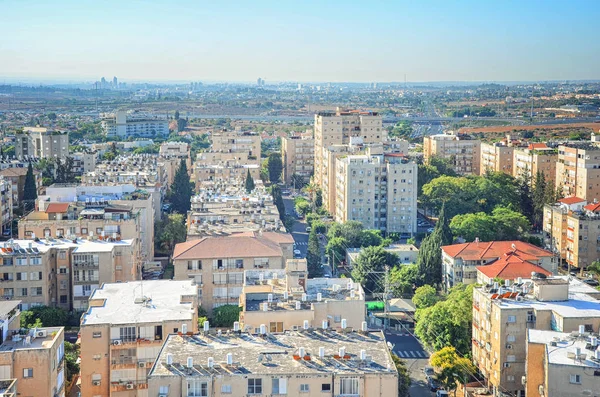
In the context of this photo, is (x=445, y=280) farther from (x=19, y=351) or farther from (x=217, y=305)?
(x=19, y=351)

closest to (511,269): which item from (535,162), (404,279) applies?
(404,279)

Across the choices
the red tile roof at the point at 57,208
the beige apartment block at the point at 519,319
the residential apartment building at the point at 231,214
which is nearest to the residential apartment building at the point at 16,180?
the residential apartment building at the point at 231,214

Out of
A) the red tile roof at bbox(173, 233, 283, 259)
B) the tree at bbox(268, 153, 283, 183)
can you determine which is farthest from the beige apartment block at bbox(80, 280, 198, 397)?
the tree at bbox(268, 153, 283, 183)

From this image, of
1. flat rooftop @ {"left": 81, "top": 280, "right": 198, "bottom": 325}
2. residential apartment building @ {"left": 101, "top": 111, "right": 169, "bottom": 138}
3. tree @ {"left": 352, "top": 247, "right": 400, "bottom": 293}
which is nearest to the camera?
flat rooftop @ {"left": 81, "top": 280, "right": 198, "bottom": 325}

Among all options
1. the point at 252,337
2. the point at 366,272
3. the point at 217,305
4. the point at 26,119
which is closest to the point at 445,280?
the point at 366,272

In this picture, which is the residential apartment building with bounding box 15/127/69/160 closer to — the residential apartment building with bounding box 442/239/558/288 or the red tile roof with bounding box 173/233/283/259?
the red tile roof with bounding box 173/233/283/259

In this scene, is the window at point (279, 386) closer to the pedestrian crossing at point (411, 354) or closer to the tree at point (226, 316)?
the tree at point (226, 316)
